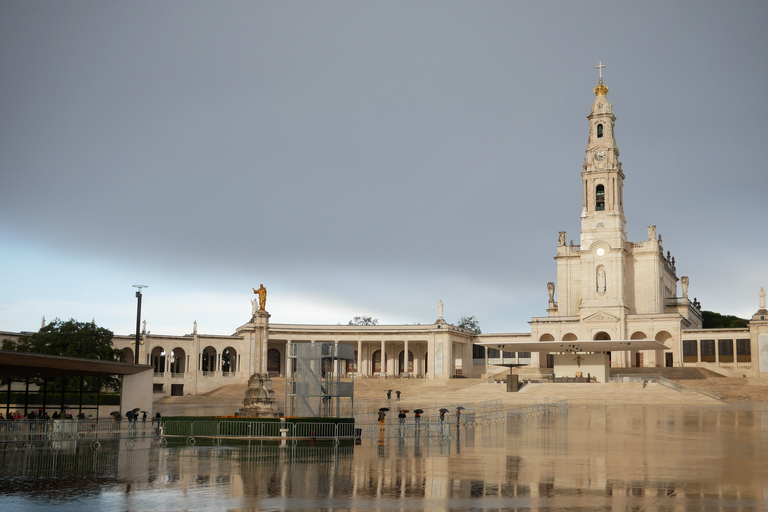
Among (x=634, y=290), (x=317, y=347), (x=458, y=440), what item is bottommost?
(x=458, y=440)

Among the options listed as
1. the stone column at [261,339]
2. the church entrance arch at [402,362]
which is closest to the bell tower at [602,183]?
the church entrance arch at [402,362]

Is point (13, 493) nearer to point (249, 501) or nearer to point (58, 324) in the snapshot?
point (249, 501)

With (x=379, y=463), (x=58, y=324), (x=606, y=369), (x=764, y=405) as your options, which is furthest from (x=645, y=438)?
(x=58, y=324)

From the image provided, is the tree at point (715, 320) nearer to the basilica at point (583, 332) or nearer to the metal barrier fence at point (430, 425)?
the basilica at point (583, 332)

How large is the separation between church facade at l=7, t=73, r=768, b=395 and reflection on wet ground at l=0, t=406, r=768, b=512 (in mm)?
62461

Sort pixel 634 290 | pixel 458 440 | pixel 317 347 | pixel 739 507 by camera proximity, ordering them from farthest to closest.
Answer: pixel 634 290
pixel 317 347
pixel 458 440
pixel 739 507

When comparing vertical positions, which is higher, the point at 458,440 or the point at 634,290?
the point at 634,290

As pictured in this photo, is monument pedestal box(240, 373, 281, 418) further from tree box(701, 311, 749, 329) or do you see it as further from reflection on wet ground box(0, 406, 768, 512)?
tree box(701, 311, 749, 329)

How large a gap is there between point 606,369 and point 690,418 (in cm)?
3316

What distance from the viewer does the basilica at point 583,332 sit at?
8919 cm

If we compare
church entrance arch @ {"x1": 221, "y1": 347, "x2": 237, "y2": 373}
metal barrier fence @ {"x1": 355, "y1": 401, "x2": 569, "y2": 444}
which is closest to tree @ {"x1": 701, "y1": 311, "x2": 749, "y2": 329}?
church entrance arch @ {"x1": 221, "y1": 347, "x2": 237, "y2": 373}

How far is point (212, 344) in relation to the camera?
307 ft

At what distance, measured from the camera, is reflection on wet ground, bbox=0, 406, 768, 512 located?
614 inches

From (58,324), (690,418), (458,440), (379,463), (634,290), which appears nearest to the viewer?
(379,463)
